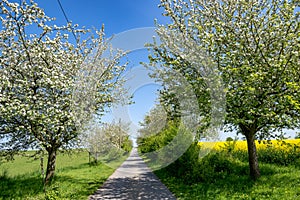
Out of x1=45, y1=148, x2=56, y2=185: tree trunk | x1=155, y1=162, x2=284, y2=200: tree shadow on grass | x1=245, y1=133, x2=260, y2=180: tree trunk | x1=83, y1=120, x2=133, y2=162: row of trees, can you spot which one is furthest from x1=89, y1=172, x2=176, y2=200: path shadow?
x1=245, y1=133, x2=260, y2=180: tree trunk

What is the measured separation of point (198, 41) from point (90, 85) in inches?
215

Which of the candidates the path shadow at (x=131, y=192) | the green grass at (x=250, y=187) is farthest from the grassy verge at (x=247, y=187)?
the path shadow at (x=131, y=192)

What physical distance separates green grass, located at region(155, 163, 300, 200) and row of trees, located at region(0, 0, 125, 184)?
18.1 feet

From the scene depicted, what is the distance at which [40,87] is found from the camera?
9570 mm

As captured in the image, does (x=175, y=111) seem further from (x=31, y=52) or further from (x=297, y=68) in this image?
(x=31, y=52)

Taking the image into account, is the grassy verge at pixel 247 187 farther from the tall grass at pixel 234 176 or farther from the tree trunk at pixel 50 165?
the tree trunk at pixel 50 165

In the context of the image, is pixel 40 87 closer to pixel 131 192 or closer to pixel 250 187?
pixel 131 192

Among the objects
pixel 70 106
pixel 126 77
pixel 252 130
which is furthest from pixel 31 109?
pixel 252 130

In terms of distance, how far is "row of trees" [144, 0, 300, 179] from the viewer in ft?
27.2

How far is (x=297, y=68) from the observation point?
27.6 ft

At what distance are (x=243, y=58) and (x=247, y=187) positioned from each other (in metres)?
5.01

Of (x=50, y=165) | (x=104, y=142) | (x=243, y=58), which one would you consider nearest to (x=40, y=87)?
(x=50, y=165)

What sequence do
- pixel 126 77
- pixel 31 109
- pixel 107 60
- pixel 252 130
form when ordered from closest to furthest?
pixel 31 109 → pixel 252 130 → pixel 107 60 → pixel 126 77

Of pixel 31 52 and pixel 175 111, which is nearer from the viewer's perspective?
pixel 31 52
